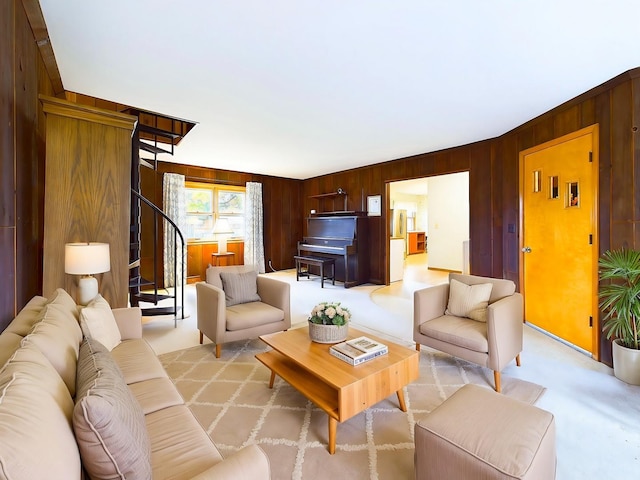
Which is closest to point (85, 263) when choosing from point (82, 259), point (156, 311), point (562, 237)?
point (82, 259)

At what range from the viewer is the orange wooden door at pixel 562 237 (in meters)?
2.93

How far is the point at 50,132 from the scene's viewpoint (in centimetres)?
240

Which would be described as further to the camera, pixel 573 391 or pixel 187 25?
pixel 573 391

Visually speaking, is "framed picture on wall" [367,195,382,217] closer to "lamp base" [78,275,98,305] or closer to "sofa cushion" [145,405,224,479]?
"lamp base" [78,275,98,305]

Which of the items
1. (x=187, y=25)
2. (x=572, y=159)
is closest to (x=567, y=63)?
(x=572, y=159)

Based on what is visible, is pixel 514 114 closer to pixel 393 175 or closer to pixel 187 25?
pixel 393 175

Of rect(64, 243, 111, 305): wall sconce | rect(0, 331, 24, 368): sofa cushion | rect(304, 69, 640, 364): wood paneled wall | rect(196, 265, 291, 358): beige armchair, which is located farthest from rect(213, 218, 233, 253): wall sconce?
rect(0, 331, 24, 368): sofa cushion

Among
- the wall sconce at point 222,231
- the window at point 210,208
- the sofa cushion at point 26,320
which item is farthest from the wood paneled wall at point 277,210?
the sofa cushion at point 26,320

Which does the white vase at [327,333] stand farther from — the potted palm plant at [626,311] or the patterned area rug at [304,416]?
the potted palm plant at [626,311]

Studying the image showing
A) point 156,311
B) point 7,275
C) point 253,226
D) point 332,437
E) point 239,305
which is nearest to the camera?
point 332,437

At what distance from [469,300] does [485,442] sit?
5.32ft

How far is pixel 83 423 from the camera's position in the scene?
783 millimetres

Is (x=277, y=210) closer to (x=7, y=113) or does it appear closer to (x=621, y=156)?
(x=7, y=113)

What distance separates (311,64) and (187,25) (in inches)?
34.7
